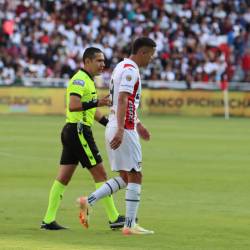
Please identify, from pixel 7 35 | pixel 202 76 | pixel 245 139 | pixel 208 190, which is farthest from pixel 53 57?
pixel 208 190

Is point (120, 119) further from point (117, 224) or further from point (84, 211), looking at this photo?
point (117, 224)

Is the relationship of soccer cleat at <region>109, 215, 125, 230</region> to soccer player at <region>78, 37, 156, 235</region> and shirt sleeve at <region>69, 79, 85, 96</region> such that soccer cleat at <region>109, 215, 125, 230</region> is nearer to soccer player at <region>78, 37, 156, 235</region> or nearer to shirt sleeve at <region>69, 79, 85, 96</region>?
soccer player at <region>78, 37, 156, 235</region>

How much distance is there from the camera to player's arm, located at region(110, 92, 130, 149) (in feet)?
37.4

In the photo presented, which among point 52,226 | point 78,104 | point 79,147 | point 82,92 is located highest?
point 82,92

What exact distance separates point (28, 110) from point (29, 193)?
25961mm

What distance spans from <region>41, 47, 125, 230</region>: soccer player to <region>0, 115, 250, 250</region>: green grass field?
274 millimetres

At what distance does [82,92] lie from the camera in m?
12.4

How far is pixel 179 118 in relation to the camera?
40875 millimetres

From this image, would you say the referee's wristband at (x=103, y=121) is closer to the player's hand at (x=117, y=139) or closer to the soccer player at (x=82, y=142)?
the soccer player at (x=82, y=142)

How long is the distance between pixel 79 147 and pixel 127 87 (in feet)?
4.26

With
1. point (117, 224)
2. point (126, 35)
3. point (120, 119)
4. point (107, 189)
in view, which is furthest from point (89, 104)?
point (126, 35)

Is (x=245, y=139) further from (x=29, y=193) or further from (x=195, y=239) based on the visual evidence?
(x=195, y=239)

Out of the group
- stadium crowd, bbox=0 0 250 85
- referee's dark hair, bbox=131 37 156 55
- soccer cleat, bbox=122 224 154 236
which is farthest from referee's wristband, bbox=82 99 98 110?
stadium crowd, bbox=0 0 250 85

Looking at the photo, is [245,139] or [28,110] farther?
[28,110]
